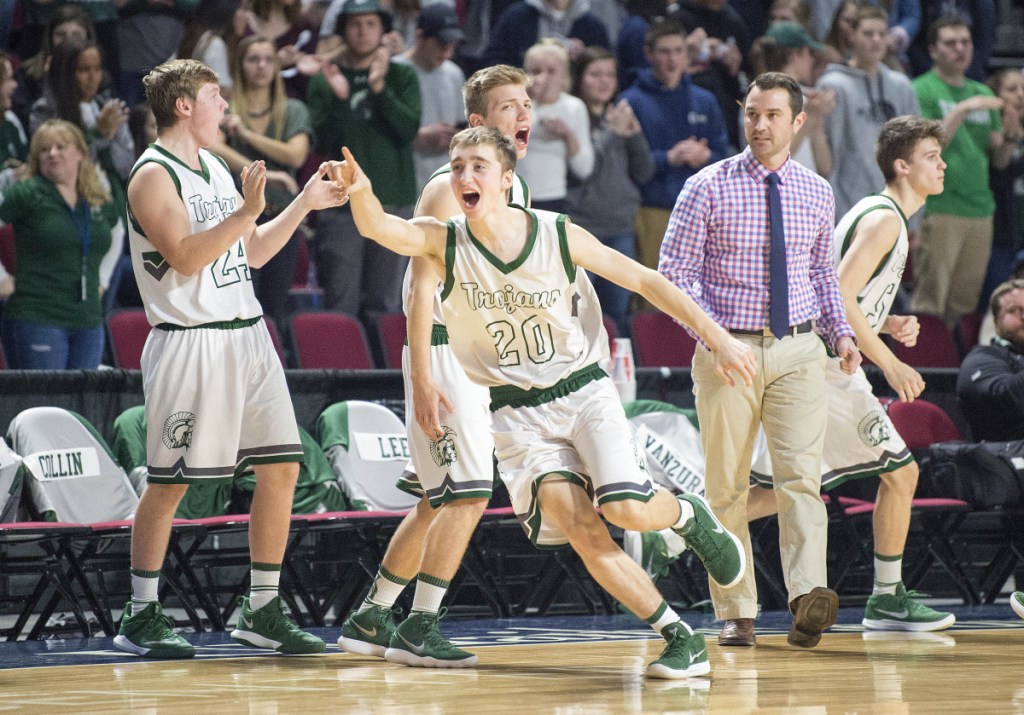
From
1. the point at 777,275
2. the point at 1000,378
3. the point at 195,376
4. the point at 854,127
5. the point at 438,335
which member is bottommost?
the point at 1000,378

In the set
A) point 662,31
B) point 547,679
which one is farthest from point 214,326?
point 662,31

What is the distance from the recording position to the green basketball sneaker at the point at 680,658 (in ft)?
16.0

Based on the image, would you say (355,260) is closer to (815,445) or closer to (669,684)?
(815,445)

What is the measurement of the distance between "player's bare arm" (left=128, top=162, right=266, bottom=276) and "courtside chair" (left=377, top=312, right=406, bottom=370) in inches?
145

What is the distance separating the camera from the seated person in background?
8.61 m

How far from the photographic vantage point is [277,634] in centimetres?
572

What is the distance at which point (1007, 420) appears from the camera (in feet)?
28.4

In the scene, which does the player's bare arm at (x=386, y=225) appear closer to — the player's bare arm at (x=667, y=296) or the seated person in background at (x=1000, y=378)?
the player's bare arm at (x=667, y=296)

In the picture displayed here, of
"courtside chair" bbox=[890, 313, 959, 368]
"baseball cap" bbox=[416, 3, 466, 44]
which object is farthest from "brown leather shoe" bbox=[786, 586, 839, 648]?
"baseball cap" bbox=[416, 3, 466, 44]

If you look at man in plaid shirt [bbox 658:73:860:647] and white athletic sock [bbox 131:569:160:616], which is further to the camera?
man in plaid shirt [bbox 658:73:860:647]

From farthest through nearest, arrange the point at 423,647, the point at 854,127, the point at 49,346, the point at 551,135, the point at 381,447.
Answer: the point at 854,127 → the point at 551,135 → the point at 49,346 → the point at 381,447 → the point at 423,647

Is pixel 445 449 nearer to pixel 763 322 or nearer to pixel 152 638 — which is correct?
pixel 152 638

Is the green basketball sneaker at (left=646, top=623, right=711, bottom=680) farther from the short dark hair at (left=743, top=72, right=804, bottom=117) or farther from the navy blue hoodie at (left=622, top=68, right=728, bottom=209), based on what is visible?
the navy blue hoodie at (left=622, top=68, right=728, bottom=209)

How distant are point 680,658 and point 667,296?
1118 millimetres
